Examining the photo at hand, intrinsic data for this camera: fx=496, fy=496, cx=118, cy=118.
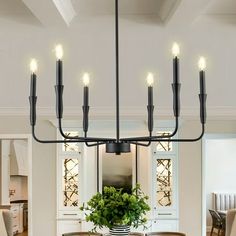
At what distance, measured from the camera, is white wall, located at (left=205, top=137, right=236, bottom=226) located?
37.8ft

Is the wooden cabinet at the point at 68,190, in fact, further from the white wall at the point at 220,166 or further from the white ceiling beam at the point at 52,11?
the white wall at the point at 220,166

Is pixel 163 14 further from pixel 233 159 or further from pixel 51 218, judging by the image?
pixel 233 159

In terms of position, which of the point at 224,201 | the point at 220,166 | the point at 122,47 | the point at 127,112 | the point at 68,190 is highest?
the point at 122,47

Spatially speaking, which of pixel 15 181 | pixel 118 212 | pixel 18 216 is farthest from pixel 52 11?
pixel 15 181

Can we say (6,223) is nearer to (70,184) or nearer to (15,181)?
(70,184)

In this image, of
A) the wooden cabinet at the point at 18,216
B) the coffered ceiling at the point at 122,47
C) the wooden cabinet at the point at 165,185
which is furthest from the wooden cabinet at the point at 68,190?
the wooden cabinet at the point at 18,216

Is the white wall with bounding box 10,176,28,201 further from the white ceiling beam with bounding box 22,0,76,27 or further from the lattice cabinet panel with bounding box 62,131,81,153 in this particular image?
the white ceiling beam with bounding box 22,0,76,27

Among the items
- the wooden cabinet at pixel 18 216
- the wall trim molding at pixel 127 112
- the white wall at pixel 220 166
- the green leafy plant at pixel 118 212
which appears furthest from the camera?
the white wall at pixel 220 166

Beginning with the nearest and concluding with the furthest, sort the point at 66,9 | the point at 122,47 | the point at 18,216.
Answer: the point at 66,9 < the point at 122,47 < the point at 18,216

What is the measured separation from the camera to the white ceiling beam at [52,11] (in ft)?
13.5

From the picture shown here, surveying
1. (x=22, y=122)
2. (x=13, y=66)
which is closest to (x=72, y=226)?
(x=22, y=122)

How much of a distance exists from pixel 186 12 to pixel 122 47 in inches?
51.2

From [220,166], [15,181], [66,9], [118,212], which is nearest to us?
[118,212]

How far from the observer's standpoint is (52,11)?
4398 millimetres
